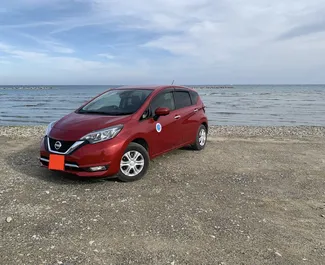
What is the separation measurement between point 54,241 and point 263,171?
431 cm

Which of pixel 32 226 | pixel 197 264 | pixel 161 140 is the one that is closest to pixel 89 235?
pixel 32 226

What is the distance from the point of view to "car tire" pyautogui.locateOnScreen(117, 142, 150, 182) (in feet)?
17.6

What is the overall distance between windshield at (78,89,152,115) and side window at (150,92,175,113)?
0.65 ft

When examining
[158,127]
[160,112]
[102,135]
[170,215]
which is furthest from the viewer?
[158,127]

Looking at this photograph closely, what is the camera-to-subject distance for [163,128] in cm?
631

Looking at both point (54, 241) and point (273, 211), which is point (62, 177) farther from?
point (273, 211)

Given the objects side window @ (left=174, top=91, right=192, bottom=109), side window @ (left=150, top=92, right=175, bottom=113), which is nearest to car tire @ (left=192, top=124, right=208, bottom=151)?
side window @ (left=174, top=91, right=192, bottom=109)

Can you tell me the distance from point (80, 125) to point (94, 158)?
70cm

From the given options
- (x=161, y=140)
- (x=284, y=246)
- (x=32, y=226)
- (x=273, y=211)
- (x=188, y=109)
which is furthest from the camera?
(x=188, y=109)

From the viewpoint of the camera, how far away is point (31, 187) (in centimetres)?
519

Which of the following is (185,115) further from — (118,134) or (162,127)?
(118,134)

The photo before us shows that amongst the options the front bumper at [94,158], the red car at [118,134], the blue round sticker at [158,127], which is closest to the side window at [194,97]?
the red car at [118,134]

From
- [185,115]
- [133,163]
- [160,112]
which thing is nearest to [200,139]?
[185,115]

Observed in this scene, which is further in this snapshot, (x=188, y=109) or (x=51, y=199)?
(x=188, y=109)
